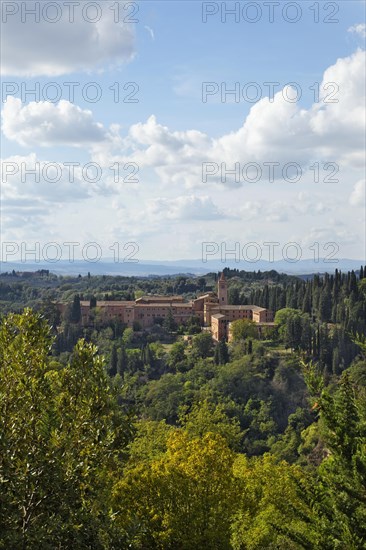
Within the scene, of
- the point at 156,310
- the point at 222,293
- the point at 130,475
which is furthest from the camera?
the point at 222,293

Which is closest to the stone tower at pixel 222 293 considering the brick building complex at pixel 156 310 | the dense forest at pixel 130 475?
the brick building complex at pixel 156 310

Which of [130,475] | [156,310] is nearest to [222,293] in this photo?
[156,310]

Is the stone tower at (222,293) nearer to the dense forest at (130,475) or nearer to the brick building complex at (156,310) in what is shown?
the brick building complex at (156,310)

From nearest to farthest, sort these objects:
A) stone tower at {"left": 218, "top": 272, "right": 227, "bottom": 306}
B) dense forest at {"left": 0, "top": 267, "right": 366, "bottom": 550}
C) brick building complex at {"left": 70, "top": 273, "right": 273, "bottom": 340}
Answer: dense forest at {"left": 0, "top": 267, "right": 366, "bottom": 550}
brick building complex at {"left": 70, "top": 273, "right": 273, "bottom": 340}
stone tower at {"left": 218, "top": 272, "right": 227, "bottom": 306}

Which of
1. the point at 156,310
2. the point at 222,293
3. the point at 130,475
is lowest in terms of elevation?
the point at 156,310

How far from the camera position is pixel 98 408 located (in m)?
15.2

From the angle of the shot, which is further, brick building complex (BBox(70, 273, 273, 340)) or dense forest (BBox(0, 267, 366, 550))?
brick building complex (BBox(70, 273, 273, 340))

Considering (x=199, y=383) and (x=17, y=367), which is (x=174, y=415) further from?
(x=17, y=367)

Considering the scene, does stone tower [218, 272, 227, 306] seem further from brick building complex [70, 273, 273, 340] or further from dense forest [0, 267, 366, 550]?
dense forest [0, 267, 366, 550]

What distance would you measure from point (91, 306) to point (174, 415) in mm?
53231

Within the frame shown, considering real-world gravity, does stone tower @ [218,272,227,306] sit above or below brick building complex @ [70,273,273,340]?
above

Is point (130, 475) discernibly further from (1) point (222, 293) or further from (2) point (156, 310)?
(1) point (222, 293)

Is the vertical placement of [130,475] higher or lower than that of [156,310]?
higher

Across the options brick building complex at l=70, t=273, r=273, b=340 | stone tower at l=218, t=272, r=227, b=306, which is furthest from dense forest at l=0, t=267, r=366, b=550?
stone tower at l=218, t=272, r=227, b=306
